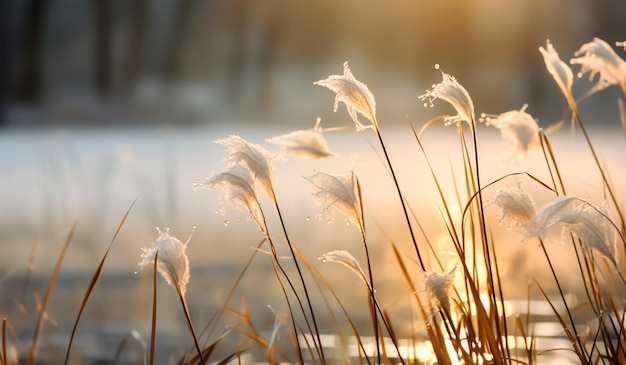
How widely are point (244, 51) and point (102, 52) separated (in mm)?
1348

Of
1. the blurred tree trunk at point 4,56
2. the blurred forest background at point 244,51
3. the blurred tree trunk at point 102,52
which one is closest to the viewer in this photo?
the blurred forest background at point 244,51

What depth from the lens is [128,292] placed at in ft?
8.97

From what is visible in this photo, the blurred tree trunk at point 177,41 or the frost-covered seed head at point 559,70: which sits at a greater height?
the blurred tree trunk at point 177,41

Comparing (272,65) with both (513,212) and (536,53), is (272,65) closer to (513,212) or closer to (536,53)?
(536,53)

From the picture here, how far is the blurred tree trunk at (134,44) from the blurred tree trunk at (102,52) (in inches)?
6.8

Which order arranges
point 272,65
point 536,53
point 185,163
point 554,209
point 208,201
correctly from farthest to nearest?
point 272,65, point 536,53, point 185,163, point 208,201, point 554,209

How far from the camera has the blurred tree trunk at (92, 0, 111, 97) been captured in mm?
6922

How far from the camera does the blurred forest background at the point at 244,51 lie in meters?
6.12

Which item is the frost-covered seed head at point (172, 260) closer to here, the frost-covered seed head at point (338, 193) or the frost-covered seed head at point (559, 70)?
the frost-covered seed head at point (338, 193)

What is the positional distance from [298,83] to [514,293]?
4988 millimetres

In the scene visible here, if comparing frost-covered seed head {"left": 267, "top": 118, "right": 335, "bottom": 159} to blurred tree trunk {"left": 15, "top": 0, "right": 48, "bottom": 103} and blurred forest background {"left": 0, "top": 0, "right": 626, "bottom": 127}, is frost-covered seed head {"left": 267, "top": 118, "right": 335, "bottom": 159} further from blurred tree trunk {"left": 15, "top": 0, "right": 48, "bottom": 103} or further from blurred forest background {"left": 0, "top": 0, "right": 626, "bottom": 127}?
blurred tree trunk {"left": 15, "top": 0, "right": 48, "bottom": 103}

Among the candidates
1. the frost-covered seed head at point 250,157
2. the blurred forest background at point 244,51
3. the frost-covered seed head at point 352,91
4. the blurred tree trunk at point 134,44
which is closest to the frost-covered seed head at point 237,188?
the frost-covered seed head at point 250,157

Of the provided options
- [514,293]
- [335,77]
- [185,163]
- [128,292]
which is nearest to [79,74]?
[185,163]

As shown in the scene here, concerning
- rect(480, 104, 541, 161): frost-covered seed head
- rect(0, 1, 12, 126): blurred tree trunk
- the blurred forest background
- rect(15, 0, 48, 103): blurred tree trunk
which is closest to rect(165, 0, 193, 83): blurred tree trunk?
the blurred forest background
